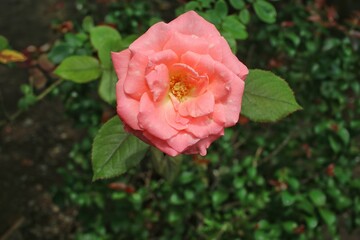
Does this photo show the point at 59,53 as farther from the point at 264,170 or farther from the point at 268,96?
the point at 264,170

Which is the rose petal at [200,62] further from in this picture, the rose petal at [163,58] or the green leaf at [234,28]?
the green leaf at [234,28]

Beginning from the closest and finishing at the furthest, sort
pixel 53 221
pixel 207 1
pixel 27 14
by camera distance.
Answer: pixel 207 1
pixel 53 221
pixel 27 14

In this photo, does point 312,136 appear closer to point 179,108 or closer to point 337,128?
point 337,128

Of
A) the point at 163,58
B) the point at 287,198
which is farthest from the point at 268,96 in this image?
the point at 287,198

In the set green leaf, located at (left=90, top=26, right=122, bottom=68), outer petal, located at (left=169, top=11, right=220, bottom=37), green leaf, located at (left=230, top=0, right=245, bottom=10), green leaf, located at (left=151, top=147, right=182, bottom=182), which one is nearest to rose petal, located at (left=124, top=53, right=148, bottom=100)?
outer petal, located at (left=169, top=11, right=220, bottom=37)

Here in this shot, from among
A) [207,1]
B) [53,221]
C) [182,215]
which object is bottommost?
[53,221]

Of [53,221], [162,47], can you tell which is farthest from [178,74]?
[53,221]

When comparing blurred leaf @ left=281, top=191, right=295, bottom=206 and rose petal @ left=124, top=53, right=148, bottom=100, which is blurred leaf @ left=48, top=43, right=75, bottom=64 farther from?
blurred leaf @ left=281, top=191, right=295, bottom=206

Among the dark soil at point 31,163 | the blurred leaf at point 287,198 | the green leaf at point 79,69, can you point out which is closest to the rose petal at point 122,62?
the green leaf at point 79,69
